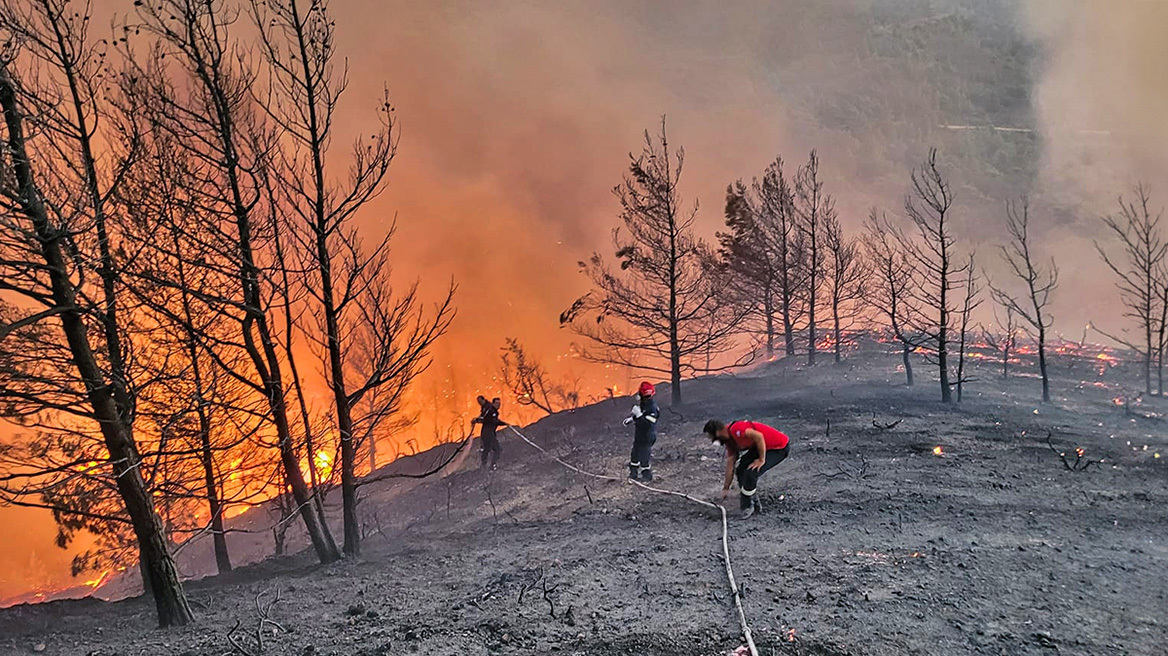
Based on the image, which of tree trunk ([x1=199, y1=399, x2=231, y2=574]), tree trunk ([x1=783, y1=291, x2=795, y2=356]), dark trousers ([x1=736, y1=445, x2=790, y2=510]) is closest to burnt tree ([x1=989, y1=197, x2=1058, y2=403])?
tree trunk ([x1=783, y1=291, x2=795, y2=356])

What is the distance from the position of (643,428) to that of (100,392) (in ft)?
27.8

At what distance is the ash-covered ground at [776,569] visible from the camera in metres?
5.75

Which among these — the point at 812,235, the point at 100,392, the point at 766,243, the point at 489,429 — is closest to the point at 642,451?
the point at 489,429

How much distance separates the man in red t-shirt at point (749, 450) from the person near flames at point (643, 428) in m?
2.24

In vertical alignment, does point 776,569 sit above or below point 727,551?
below

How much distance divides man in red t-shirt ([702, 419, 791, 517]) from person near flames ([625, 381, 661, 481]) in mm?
2243

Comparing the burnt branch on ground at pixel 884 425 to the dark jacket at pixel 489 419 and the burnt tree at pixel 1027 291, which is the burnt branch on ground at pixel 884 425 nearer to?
the burnt tree at pixel 1027 291

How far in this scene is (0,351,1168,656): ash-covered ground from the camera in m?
5.75

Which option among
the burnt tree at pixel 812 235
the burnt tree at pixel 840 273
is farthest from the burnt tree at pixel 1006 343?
the burnt tree at pixel 812 235

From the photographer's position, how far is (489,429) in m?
16.4

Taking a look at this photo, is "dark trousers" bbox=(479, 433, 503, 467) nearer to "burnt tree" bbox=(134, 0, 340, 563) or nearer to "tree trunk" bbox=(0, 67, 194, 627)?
"burnt tree" bbox=(134, 0, 340, 563)

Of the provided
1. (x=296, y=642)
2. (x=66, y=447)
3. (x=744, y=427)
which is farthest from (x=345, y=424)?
(x=744, y=427)

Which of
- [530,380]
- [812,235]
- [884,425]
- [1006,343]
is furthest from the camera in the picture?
[530,380]

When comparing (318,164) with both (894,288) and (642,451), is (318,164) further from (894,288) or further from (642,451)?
(894,288)
